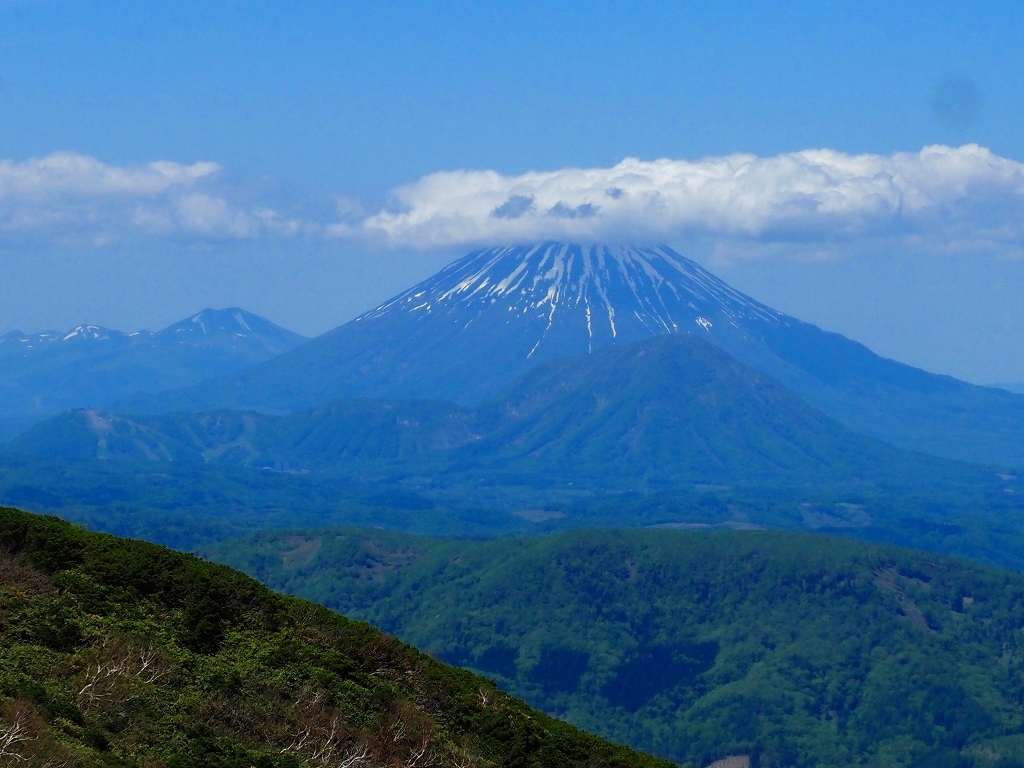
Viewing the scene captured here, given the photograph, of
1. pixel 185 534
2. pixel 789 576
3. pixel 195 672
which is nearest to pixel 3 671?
pixel 195 672

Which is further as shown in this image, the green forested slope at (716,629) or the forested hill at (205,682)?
the green forested slope at (716,629)

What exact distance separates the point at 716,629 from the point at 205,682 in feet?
355

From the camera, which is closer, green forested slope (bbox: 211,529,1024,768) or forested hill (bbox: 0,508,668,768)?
forested hill (bbox: 0,508,668,768)

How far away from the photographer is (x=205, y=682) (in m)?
29.9

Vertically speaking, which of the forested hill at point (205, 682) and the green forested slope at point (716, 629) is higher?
the forested hill at point (205, 682)

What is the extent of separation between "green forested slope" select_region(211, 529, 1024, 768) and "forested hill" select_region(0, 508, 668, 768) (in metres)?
76.8

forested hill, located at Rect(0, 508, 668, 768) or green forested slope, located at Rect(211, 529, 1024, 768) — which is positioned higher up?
forested hill, located at Rect(0, 508, 668, 768)

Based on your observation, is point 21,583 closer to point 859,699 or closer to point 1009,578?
point 859,699

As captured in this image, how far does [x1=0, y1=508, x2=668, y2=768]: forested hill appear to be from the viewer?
2548 centimetres

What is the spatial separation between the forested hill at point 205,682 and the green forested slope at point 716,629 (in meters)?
76.8

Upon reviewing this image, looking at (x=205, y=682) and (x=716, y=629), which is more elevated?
(x=205, y=682)

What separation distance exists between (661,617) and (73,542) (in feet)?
343

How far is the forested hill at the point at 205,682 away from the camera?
83.6 feet

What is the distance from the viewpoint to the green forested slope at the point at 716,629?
11044 centimetres
